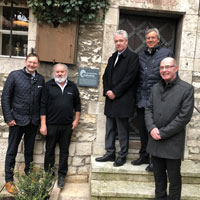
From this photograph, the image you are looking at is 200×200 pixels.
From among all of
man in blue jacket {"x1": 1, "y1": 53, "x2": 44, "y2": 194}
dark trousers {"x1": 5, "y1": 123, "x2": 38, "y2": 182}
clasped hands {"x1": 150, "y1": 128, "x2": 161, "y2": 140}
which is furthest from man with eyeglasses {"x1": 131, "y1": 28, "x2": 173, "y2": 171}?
dark trousers {"x1": 5, "y1": 123, "x2": 38, "y2": 182}

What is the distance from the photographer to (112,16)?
11.7ft

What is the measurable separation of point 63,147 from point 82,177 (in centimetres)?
71

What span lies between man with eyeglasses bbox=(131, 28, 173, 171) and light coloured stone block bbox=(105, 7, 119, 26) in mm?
778

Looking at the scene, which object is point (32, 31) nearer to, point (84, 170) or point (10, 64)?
point (10, 64)

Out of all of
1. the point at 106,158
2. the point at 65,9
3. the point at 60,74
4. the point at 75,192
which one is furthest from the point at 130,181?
the point at 65,9

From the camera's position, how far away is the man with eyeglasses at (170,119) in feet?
7.85

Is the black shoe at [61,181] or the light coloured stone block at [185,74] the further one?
the light coloured stone block at [185,74]

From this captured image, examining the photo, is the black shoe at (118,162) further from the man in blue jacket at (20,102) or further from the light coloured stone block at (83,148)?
the man in blue jacket at (20,102)

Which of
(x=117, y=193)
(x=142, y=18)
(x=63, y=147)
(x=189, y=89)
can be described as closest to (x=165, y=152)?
(x=189, y=89)

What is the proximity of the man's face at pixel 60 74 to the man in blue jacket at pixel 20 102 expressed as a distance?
0.25 metres

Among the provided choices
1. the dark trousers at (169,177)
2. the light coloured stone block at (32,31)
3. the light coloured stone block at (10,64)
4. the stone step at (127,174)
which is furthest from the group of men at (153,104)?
the light coloured stone block at (10,64)

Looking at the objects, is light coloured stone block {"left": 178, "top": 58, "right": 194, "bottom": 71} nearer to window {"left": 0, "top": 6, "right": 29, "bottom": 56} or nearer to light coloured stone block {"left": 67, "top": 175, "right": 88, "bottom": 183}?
light coloured stone block {"left": 67, "top": 175, "right": 88, "bottom": 183}

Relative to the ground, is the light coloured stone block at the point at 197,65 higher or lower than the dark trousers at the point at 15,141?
higher

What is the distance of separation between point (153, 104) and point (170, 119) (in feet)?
0.88
